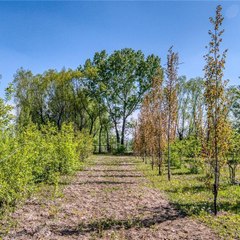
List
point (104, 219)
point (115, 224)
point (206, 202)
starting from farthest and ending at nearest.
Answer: point (206, 202), point (104, 219), point (115, 224)

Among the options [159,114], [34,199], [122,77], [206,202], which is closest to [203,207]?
[206,202]

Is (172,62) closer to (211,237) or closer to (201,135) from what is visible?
(201,135)

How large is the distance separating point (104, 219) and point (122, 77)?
41.9 metres

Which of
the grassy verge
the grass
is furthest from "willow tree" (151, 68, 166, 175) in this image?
the grassy verge

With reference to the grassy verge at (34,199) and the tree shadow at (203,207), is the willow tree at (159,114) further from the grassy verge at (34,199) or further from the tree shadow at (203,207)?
the tree shadow at (203,207)

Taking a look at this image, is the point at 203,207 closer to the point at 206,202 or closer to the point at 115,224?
the point at 206,202

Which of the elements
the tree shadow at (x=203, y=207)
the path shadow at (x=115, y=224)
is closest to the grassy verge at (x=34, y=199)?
the path shadow at (x=115, y=224)

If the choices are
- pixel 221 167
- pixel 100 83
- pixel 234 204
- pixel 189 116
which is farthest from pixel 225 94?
pixel 189 116

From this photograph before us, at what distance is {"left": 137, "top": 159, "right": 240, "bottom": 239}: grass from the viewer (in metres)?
6.99

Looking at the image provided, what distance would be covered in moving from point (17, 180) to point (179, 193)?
6.54 meters

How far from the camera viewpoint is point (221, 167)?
8766mm

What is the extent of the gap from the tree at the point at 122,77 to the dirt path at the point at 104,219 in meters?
37.8

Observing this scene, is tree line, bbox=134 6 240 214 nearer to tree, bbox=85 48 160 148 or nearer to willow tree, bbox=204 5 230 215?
willow tree, bbox=204 5 230 215

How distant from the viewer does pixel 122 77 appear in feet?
158
